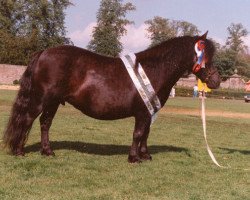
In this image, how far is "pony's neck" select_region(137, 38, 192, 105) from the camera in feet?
30.3

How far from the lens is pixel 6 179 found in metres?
7.23

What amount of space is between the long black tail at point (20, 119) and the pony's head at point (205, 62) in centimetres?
318

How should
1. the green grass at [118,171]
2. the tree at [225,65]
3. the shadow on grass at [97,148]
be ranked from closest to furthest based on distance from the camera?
the green grass at [118,171]
the shadow on grass at [97,148]
the tree at [225,65]

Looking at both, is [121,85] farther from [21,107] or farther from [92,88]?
[21,107]

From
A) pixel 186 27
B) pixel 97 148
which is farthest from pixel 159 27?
pixel 97 148

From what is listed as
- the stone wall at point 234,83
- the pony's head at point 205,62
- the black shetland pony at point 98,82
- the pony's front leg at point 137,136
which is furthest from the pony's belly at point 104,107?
the stone wall at point 234,83

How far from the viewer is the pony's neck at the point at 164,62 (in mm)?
9234

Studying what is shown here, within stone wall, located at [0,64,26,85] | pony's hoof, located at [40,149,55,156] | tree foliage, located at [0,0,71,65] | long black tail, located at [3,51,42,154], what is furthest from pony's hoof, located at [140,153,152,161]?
tree foliage, located at [0,0,71,65]

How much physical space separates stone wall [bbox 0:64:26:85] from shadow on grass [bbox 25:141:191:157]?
59.2 m

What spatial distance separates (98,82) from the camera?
356 inches

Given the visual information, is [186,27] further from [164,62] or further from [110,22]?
[164,62]

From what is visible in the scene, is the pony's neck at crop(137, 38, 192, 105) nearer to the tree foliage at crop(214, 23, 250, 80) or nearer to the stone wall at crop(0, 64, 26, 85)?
the stone wall at crop(0, 64, 26, 85)

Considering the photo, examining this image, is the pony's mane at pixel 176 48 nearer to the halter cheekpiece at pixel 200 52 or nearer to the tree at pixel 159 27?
the halter cheekpiece at pixel 200 52

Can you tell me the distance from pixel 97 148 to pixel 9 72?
199ft
